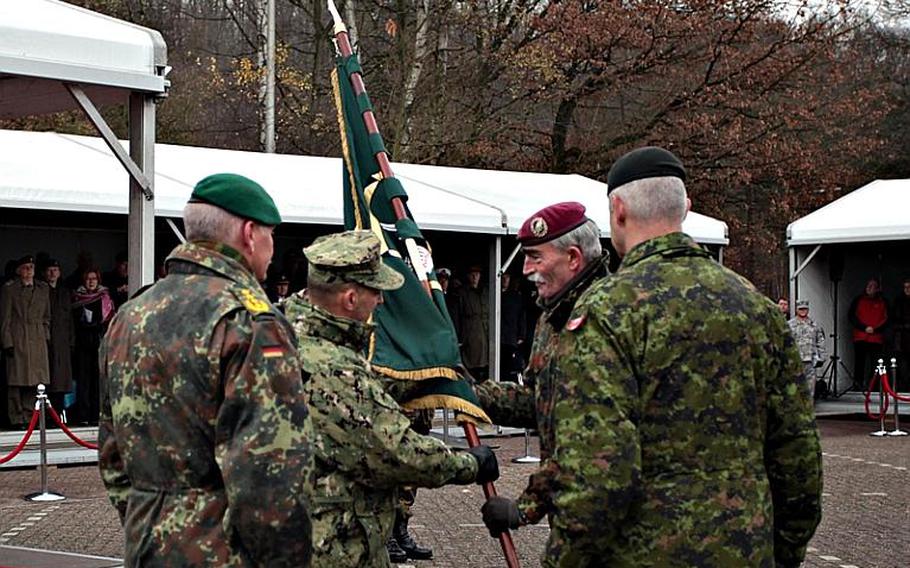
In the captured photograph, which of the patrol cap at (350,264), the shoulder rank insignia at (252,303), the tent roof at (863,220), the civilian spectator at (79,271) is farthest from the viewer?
the tent roof at (863,220)

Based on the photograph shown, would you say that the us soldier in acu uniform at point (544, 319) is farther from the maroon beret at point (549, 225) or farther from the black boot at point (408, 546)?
the black boot at point (408, 546)

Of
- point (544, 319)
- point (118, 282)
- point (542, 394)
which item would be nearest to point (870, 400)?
point (118, 282)

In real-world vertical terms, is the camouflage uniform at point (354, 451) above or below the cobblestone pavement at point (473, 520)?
above

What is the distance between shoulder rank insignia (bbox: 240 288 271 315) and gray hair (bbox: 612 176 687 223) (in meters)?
0.99

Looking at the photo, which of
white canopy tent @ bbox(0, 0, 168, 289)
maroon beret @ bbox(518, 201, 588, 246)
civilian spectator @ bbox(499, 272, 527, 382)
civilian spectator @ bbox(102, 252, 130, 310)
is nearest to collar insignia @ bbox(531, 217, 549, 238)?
maroon beret @ bbox(518, 201, 588, 246)

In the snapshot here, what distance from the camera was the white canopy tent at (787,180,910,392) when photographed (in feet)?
63.6

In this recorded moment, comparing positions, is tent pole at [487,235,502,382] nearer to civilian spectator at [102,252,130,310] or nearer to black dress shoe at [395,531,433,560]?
civilian spectator at [102,252,130,310]

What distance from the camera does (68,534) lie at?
30.4 feet

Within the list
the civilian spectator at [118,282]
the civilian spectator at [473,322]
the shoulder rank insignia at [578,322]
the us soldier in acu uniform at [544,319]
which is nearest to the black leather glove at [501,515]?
the us soldier in acu uniform at [544,319]

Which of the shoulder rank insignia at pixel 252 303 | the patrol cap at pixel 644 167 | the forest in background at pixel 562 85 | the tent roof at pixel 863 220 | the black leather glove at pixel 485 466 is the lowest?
the black leather glove at pixel 485 466

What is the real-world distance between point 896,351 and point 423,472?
17913 mm

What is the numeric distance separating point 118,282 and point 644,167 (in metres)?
13.2

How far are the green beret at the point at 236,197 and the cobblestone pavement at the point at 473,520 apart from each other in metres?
5.13

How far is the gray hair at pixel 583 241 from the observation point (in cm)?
438
